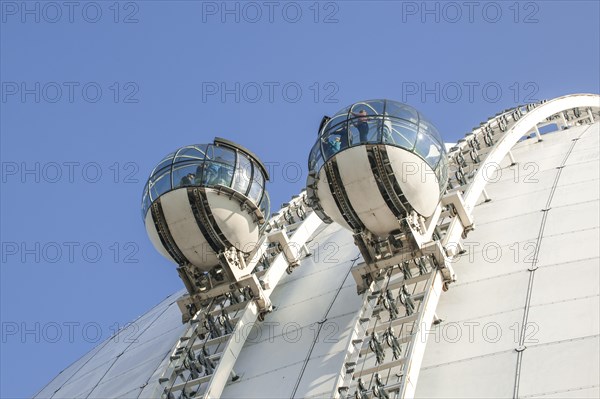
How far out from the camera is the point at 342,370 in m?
28.4

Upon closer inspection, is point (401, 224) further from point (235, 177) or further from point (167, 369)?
point (167, 369)

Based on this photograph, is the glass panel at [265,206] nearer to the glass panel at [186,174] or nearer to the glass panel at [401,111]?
the glass panel at [186,174]

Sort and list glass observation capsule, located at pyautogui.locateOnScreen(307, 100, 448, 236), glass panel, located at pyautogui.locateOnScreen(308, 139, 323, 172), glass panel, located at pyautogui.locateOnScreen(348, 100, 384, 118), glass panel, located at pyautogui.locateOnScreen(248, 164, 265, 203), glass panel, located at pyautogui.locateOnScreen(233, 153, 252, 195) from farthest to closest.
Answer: glass panel, located at pyautogui.locateOnScreen(248, 164, 265, 203)
glass panel, located at pyautogui.locateOnScreen(233, 153, 252, 195)
glass panel, located at pyautogui.locateOnScreen(348, 100, 384, 118)
glass panel, located at pyautogui.locateOnScreen(308, 139, 323, 172)
glass observation capsule, located at pyautogui.locateOnScreen(307, 100, 448, 236)

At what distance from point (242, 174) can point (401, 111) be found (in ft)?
16.1

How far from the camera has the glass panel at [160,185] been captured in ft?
111

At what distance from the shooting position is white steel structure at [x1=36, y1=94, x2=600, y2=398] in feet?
92.9

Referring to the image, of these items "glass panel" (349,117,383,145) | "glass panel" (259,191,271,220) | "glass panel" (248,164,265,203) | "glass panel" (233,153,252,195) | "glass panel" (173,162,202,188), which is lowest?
"glass panel" (259,191,271,220)

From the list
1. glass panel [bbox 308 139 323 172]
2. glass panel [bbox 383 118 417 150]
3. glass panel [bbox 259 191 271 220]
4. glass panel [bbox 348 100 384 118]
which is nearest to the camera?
glass panel [bbox 383 118 417 150]

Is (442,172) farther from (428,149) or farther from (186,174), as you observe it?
(186,174)

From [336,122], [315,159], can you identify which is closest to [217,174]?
[315,159]

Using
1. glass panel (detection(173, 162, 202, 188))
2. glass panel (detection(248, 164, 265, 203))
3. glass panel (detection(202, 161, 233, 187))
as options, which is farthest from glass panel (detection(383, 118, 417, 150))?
glass panel (detection(173, 162, 202, 188))

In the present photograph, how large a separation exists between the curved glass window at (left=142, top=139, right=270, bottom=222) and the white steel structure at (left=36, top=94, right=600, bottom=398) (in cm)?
202

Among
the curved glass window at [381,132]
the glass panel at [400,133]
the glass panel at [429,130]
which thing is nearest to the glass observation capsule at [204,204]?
the curved glass window at [381,132]

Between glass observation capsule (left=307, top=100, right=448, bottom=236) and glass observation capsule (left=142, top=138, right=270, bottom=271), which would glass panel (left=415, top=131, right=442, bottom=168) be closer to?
glass observation capsule (left=307, top=100, right=448, bottom=236)
